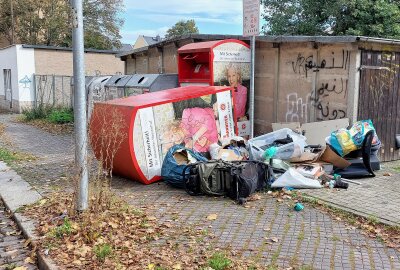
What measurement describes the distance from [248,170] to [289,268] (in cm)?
222

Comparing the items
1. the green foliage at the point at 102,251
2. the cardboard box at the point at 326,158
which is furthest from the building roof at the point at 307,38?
the green foliage at the point at 102,251

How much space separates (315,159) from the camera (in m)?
6.97

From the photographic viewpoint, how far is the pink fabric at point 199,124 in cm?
722

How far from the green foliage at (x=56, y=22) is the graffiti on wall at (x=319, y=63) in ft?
82.9

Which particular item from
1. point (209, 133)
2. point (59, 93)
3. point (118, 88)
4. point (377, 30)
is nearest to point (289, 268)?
point (209, 133)

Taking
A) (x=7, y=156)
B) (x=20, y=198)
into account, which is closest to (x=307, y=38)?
(x=20, y=198)

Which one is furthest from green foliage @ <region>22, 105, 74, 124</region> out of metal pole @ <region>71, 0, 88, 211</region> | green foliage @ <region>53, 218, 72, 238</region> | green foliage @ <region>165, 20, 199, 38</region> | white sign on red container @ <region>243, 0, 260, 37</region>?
green foliage @ <region>165, 20, 199, 38</region>

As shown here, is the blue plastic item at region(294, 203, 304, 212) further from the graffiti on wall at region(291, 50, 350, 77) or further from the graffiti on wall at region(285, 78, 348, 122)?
the graffiti on wall at region(291, 50, 350, 77)

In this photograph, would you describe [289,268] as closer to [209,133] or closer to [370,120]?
[209,133]

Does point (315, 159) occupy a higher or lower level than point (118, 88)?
lower

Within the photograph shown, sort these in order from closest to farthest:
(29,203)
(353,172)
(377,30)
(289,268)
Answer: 1. (289,268)
2. (29,203)
3. (353,172)
4. (377,30)

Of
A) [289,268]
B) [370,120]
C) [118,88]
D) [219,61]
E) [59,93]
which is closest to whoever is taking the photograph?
[289,268]

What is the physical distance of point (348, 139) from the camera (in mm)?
6883

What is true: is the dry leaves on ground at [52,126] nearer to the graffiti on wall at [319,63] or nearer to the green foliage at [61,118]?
the green foliage at [61,118]
